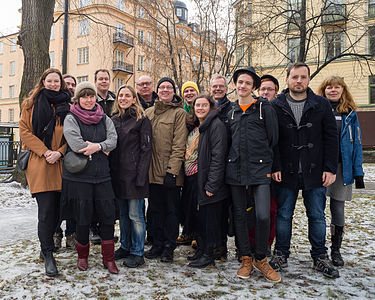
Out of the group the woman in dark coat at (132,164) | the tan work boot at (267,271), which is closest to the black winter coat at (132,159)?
the woman in dark coat at (132,164)

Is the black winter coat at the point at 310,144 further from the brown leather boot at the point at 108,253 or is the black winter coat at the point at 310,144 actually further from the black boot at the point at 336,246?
the brown leather boot at the point at 108,253

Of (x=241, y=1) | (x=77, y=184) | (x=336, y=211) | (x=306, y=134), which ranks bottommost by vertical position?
(x=336, y=211)

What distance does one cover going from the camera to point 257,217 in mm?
3533

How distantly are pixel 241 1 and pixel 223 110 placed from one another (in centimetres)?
991

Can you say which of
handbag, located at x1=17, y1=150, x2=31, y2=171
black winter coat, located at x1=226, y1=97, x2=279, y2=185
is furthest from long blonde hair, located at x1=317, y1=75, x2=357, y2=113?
handbag, located at x1=17, y1=150, x2=31, y2=171

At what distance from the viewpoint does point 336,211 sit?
3.96m

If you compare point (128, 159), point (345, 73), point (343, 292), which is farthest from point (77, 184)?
point (345, 73)

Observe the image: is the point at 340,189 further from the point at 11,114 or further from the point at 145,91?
the point at 11,114

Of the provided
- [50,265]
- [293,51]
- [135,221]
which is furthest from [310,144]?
[293,51]

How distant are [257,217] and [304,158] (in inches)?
33.9

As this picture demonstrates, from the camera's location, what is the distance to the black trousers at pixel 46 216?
143 inches

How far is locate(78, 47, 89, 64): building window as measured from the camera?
106 ft

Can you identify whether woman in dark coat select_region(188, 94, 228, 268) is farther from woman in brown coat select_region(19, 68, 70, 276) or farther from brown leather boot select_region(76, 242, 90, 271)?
woman in brown coat select_region(19, 68, 70, 276)

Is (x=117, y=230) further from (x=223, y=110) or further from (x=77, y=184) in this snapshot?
(x=223, y=110)
